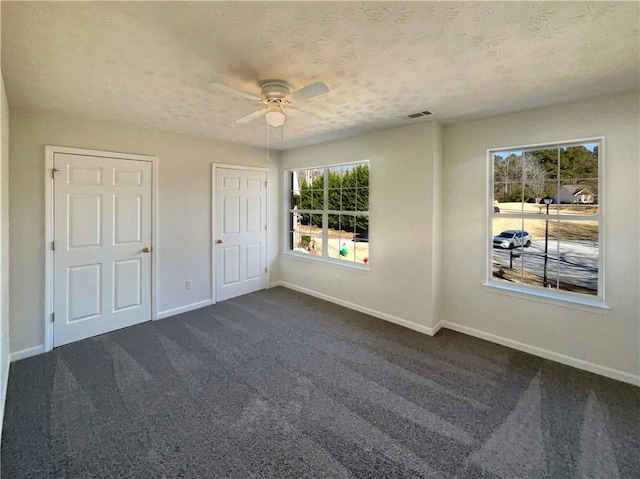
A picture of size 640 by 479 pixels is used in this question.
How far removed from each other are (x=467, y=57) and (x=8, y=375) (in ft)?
14.5

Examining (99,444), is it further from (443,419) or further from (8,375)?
(443,419)

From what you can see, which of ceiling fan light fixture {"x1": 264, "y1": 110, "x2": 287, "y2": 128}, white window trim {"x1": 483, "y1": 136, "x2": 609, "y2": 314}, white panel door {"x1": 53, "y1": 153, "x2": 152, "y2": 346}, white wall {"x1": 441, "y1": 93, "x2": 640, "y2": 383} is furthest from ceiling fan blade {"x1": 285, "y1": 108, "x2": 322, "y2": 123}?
white panel door {"x1": 53, "y1": 153, "x2": 152, "y2": 346}

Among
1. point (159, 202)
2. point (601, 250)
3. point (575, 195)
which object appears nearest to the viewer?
point (601, 250)

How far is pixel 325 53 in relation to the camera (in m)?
1.83

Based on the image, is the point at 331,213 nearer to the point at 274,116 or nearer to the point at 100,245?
the point at 274,116

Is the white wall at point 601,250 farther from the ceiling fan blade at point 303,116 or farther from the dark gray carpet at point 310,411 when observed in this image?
the ceiling fan blade at point 303,116

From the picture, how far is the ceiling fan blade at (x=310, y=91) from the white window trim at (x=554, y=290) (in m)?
2.21

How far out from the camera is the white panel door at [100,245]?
3.10m

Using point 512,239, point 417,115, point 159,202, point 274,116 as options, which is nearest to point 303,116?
point 274,116

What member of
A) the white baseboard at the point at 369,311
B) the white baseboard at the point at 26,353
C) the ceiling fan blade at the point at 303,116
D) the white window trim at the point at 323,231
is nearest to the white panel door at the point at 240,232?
the white window trim at the point at 323,231

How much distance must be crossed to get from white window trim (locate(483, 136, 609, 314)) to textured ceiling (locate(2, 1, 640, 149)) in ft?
1.41

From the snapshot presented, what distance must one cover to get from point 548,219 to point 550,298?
2.58ft

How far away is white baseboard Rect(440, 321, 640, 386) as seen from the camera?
8.28ft

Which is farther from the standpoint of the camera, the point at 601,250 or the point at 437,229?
the point at 437,229
